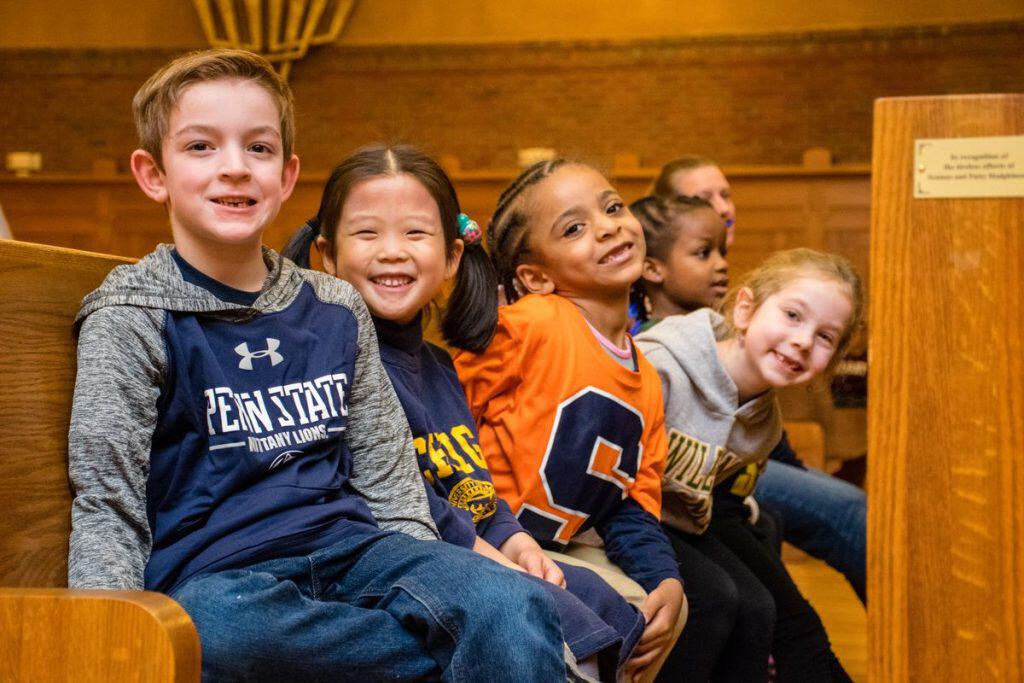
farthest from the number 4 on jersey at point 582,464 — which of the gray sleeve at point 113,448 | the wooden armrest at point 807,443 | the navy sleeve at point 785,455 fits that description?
the wooden armrest at point 807,443

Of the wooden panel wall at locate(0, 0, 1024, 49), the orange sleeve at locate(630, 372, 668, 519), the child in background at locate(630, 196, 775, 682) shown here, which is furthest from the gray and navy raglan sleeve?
the wooden panel wall at locate(0, 0, 1024, 49)

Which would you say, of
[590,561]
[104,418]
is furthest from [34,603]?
[590,561]

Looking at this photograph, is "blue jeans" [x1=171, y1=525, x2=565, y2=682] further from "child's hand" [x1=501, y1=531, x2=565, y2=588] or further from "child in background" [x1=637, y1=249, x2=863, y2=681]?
"child in background" [x1=637, y1=249, x2=863, y2=681]

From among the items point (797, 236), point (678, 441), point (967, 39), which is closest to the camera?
point (678, 441)

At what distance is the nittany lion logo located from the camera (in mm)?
1554

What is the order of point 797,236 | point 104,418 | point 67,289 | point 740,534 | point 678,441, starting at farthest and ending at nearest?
point 797,236 < point 740,534 < point 678,441 < point 67,289 < point 104,418

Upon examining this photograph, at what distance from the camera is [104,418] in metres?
1.13

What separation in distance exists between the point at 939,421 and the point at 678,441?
71 centimetres

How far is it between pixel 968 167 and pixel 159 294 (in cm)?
104

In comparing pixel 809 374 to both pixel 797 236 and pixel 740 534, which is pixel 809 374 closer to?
pixel 740 534

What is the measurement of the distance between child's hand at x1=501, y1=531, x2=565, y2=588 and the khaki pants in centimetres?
10

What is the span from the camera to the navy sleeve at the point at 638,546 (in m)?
1.73

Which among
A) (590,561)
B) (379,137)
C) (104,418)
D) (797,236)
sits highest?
(379,137)

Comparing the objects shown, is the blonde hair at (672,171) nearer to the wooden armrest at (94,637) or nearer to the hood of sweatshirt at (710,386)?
the hood of sweatshirt at (710,386)
